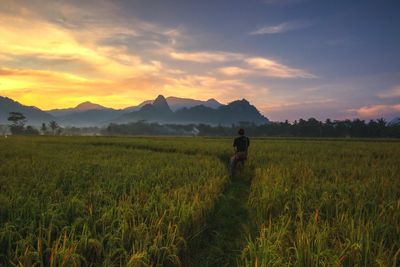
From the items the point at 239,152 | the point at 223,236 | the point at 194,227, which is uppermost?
the point at 239,152

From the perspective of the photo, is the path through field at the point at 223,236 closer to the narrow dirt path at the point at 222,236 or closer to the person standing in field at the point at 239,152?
the narrow dirt path at the point at 222,236

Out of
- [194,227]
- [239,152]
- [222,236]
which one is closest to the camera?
[194,227]

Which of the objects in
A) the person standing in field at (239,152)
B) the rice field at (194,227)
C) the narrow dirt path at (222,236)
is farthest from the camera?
the person standing in field at (239,152)

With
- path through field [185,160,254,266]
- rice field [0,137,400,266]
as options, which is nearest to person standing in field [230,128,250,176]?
path through field [185,160,254,266]

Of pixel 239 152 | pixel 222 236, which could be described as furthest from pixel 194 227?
pixel 239 152

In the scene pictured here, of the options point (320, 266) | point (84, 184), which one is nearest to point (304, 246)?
point (320, 266)

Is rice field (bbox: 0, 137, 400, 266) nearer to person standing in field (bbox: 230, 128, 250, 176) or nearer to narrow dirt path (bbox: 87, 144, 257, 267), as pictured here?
narrow dirt path (bbox: 87, 144, 257, 267)

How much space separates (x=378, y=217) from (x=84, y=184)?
21.9 ft

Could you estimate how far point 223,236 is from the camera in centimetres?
618

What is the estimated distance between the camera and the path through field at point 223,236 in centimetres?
507

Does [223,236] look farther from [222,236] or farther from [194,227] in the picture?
[194,227]

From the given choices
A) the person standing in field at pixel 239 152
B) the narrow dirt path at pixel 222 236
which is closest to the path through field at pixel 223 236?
the narrow dirt path at pixel 222 236

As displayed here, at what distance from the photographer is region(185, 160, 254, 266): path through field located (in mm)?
5074

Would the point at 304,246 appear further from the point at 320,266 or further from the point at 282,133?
the point at 282,133
